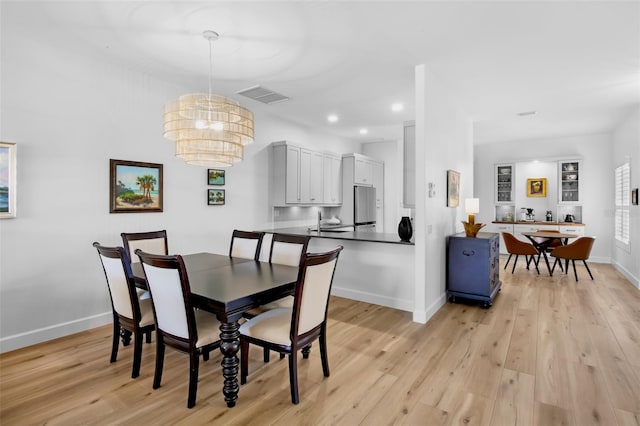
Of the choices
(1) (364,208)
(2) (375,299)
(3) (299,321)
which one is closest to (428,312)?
(2) (375,299)

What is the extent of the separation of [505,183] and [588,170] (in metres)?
1.58

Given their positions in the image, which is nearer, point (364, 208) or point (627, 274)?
point (627, 274)

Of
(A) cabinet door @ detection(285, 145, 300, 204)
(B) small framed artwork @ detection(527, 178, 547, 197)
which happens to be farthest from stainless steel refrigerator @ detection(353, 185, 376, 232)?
(B) small framed artwork @ detection(527, 178, 547, 197)

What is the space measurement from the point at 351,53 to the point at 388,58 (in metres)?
0.40

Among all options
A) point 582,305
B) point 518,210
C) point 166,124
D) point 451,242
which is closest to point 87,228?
point 166,124

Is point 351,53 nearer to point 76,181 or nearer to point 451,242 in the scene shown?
point 451,242

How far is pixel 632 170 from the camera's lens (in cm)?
539

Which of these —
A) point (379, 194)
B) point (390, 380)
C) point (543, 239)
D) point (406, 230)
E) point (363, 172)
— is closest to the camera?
point (390, 380)

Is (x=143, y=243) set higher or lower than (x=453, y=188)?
lower

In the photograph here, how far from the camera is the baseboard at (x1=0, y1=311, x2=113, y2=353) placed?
2.96 metres

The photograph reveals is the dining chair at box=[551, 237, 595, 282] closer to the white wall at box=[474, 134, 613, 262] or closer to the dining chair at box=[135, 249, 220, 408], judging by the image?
the white wall at box=[474, 134, 613, 262]

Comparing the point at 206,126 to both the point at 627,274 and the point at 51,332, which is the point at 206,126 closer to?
the point at 51,332

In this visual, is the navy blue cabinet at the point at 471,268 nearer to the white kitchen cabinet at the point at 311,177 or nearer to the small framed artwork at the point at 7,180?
the white kitchen cabinet at the point at 311,177

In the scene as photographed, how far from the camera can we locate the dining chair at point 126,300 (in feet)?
7.88
